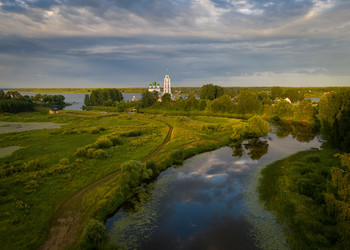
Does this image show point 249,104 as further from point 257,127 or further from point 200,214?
point 200,214

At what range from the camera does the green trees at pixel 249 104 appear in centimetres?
9301

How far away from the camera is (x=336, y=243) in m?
15.7

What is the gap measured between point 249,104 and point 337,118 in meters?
59.5

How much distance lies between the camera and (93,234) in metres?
17.6

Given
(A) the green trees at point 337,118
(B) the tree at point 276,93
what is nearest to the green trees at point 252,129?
(A) the green trees at point 337,118

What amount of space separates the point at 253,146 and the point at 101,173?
34129 millimetres

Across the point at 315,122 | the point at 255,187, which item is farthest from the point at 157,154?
the point at 315,122

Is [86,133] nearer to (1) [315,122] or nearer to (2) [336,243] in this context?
(2) [336,243]

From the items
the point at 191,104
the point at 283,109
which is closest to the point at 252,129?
the point at 283,109

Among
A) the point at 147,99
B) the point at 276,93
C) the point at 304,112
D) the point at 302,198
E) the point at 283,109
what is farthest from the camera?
the point at 276,93

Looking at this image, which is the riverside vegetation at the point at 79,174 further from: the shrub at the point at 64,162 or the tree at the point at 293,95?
the tree at the point at 293,95

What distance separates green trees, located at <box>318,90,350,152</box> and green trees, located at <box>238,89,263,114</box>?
5311 centimetres

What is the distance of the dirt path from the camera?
17.1 metres

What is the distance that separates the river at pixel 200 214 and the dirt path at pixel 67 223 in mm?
3024
